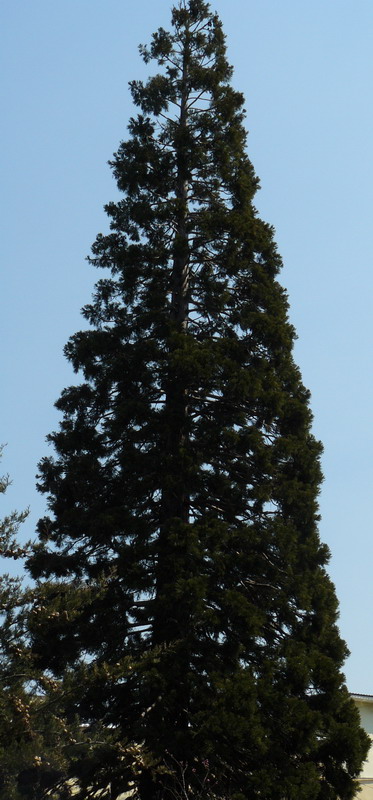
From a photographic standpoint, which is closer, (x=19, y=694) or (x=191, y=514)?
(x=19, y=694)

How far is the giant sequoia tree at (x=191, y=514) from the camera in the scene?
13.0m

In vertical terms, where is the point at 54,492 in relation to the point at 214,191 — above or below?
below

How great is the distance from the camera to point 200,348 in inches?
647

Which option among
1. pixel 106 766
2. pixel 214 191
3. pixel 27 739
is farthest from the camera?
pixel 214 191

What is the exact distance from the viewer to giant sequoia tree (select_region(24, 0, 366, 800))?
1300 centimetres

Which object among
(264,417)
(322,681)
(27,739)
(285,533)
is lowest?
(27,739)

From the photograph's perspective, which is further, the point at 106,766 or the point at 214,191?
the point at 214,191

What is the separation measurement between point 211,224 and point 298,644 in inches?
318

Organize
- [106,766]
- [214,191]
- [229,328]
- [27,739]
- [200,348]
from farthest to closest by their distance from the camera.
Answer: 1. [214,191]
2. [229,328]
3. [200,348]
4. [106,766]
5. [27,739]

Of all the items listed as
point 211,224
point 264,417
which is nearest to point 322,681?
point 264,417

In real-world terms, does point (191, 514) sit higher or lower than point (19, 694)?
higher

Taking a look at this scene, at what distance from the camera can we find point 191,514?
15984 mm

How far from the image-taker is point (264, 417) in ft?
55.1

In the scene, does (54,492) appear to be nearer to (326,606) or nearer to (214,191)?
(326,606)
